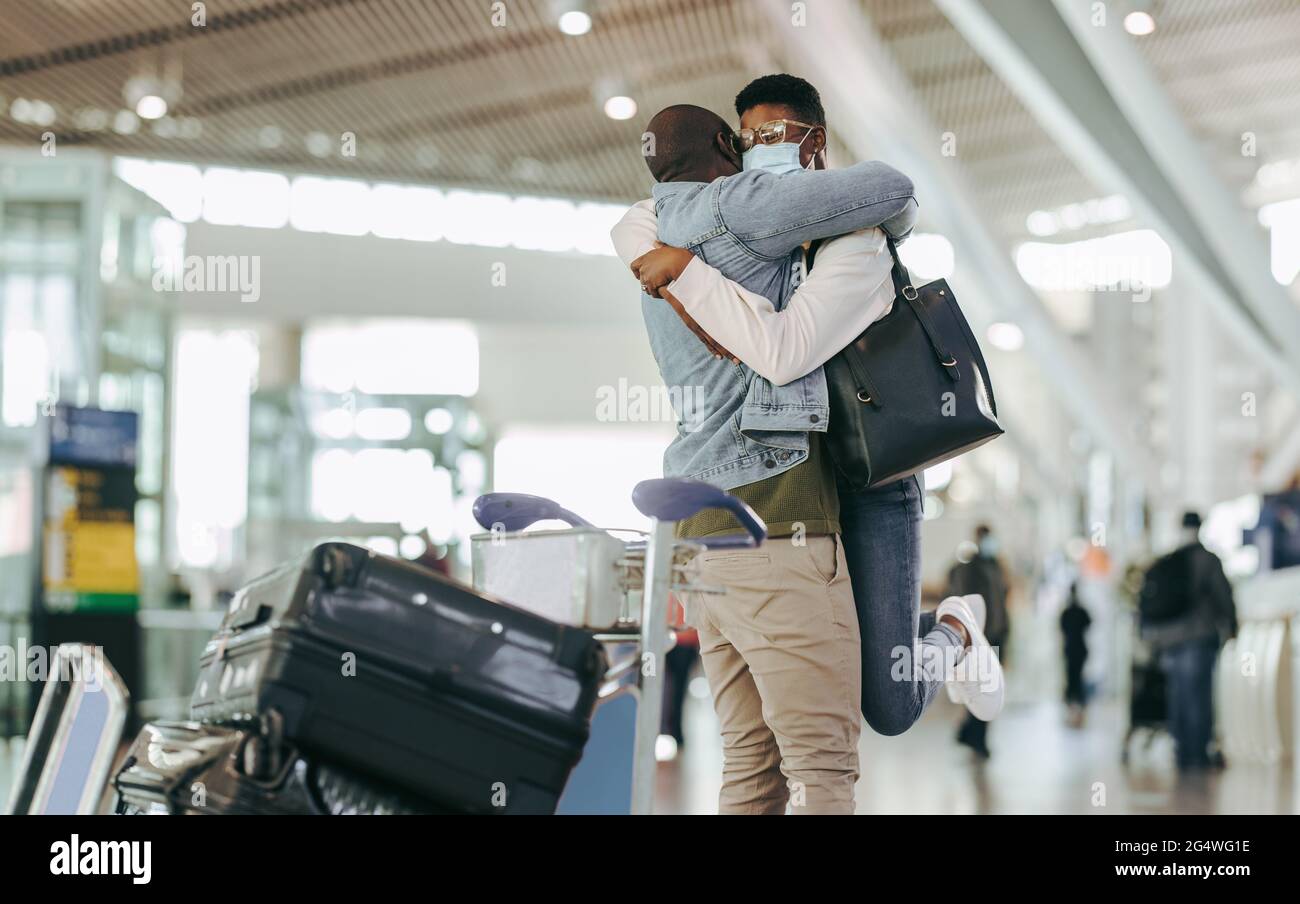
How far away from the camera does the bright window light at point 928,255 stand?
24469 millimetres

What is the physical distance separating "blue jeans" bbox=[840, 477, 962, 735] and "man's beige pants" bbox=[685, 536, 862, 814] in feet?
0.22

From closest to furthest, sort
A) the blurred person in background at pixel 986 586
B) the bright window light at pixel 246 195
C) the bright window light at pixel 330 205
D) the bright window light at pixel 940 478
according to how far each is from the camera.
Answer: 1. the blurred person in background at pixel 986 586
2. the bright window light at pixel 246 195
3. the bright window light at pixel 330 205
4. the bright window light at pixel 940 478

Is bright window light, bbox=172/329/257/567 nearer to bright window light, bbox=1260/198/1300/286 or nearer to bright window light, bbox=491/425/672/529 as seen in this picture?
bright window light, bbox=491/425/672/529

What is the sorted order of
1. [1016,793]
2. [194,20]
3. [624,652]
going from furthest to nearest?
[194,20]
[1016,793]
[624,652]

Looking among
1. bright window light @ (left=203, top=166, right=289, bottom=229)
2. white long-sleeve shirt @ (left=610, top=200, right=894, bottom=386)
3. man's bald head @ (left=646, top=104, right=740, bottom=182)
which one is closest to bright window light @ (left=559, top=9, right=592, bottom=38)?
bright window light @ (left=203, top=166, right=289, bottom=229)

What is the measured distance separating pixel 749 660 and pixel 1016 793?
4.92m

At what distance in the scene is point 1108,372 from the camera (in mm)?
31203

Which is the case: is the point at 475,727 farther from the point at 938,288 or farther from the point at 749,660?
the point at 938,288

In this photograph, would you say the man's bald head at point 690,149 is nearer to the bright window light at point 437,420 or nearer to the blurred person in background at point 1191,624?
the blurred person in background at point 1191,624

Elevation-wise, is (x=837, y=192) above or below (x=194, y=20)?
below

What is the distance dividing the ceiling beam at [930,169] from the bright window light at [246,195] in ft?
22.6

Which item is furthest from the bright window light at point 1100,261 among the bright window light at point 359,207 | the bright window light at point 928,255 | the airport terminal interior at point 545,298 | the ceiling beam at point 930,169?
the ceiling beam at point 930,169
